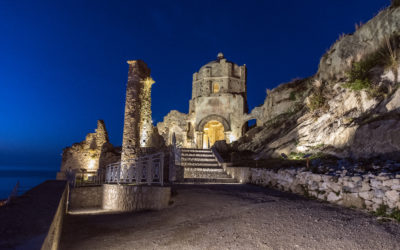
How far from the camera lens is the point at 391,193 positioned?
4578 mm

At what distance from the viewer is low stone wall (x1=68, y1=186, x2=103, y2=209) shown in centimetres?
1265

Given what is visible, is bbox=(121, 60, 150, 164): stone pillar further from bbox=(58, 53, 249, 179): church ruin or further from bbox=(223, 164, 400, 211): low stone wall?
bbox=(223, 164, 400, 211): low stone wall

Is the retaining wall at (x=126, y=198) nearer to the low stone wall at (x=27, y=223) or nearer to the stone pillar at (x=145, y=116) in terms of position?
the low stone wall at (x=27, y=223)

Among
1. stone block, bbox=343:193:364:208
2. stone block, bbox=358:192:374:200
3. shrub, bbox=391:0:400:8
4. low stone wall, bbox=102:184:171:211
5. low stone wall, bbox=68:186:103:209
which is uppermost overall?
shrub, bbox=391:0:400:8

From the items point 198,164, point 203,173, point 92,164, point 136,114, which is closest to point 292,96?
point 198,164

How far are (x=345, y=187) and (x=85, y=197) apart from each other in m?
12.2

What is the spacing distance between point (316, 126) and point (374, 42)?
5553 mm

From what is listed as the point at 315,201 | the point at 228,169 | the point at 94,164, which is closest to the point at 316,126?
the point at 228,169

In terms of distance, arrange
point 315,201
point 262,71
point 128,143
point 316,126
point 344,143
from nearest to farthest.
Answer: point 315,201 < point 344,143 < point 316,126 < point 128,143 < point 262,71

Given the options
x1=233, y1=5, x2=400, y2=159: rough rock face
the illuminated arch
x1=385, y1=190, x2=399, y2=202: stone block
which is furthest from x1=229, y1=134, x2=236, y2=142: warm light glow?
x1=385, y1=190, x2=399, y2=202: stone block

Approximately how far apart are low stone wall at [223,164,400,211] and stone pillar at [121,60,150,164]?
13.1 meters

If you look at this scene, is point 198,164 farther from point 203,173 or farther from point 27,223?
point 27,223

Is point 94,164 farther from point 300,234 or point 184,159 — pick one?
point 300,234

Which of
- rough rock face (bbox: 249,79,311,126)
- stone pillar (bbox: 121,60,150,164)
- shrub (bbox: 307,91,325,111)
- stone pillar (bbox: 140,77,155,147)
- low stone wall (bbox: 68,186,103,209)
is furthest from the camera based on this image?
stone pillar (bbox: 140,77,155,147)
